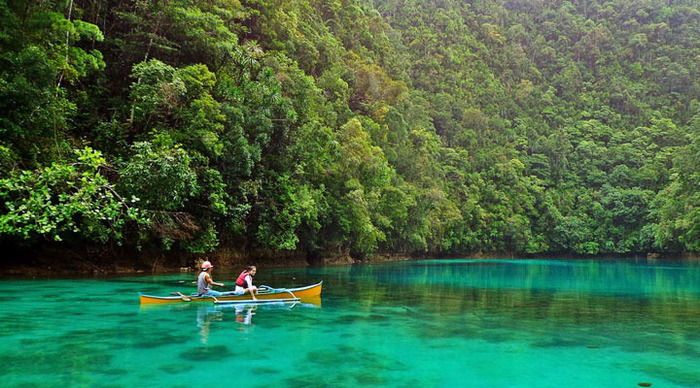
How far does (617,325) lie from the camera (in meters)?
11.8

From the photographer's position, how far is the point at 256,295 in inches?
546

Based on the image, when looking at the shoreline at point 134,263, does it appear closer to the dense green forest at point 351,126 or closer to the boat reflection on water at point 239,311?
the dense green forest at point 351,126

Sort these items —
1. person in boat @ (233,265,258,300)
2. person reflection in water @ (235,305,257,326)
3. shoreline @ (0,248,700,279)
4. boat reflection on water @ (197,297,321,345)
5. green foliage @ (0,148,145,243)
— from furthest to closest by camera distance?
shoreline @ (0,248,700,279)
person in boat @ (233,265,258,300)
green foliage @ (0,148,145,243)
person reflection in water @ (235,305,257,326)
boat reflection on water @ (197,297,321,345)

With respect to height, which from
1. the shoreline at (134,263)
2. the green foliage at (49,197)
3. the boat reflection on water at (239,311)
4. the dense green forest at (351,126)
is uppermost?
the dense green forest at (351,126)

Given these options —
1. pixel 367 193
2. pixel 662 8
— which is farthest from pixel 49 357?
pixel 662 8

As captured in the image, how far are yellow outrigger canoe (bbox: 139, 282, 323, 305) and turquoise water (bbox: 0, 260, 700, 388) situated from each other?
27 cm

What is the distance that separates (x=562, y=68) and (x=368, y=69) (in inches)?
2420

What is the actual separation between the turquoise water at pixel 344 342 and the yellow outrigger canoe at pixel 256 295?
0.89ft

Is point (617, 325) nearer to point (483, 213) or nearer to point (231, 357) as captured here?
point (231, 357)

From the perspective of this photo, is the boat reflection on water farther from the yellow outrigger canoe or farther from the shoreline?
the shoreline

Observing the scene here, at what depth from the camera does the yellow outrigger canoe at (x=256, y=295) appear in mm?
12945

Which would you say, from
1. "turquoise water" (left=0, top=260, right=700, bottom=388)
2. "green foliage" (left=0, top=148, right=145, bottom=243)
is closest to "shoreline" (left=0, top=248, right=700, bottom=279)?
"turquoise water" (left=0, top=260, right=700, bottom=388)

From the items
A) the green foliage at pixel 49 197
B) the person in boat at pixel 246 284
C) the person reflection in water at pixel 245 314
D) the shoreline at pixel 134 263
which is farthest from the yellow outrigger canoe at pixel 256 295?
the shoreline at pixel 134 263

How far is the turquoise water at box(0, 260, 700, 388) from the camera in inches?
277
